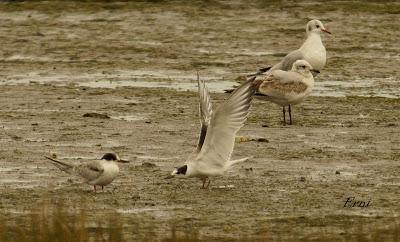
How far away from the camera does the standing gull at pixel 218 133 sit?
13.6 m

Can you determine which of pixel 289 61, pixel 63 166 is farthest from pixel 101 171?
pixel 289 61

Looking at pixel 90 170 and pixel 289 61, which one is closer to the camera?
pixel 90 170

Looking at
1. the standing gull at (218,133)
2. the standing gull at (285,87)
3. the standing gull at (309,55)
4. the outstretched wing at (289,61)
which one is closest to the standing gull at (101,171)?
the standing gull at (218,133)

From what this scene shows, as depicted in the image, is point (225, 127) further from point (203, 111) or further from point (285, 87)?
point (285, 87)

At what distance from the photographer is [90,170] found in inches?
534

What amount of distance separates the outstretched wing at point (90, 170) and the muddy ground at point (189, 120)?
20cm

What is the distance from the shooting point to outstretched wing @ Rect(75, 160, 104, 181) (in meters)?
13.5

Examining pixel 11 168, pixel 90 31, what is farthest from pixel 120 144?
pixel 90 31

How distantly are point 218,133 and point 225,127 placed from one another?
0.10 meters

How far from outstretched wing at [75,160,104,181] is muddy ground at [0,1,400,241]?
20 centimetres

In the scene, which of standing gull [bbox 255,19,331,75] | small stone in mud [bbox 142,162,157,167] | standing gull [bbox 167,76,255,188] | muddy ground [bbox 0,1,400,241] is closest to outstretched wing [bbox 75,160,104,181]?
muddy ground [bbox 0,1,400,241]

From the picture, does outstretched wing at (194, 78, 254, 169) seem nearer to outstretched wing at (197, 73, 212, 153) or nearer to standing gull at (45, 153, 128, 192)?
outstretched wing at (197, 73, 212, 153)

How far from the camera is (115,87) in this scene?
2177 centimetres

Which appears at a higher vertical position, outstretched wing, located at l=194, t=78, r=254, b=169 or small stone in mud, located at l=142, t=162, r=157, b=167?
outstretched wing, located at l=194, t=78, r=254, b=169
